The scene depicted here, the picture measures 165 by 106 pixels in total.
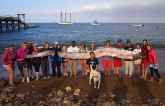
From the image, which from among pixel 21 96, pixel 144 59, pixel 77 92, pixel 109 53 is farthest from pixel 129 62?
pixel 21 96

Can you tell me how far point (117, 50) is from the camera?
37.3ft

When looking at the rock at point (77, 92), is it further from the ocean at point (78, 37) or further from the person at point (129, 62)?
the ocean at point (78, 37)

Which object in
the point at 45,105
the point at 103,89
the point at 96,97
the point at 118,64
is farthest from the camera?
the point at 118,64

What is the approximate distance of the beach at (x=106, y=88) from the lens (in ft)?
30.0

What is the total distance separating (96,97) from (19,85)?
11.7 feet

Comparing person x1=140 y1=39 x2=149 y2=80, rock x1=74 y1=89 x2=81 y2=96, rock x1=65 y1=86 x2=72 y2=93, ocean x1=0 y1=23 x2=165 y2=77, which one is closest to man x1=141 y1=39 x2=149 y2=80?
person x1=140 y1=39 x2=149 y2=80

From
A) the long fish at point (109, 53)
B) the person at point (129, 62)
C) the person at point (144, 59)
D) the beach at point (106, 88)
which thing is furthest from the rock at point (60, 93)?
the person at point (144, 59)

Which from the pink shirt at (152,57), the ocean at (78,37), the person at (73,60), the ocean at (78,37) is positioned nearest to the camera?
the pink shirt at (152,57)

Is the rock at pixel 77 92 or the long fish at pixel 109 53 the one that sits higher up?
the long fish at pixel 109 53

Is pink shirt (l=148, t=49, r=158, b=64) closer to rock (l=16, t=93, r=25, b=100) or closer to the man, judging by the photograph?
the man

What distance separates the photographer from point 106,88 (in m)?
10.3

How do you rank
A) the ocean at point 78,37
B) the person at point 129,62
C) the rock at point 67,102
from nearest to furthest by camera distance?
the rock at point 67,102 → the person at point 129,62 → the ocean at point 78,37

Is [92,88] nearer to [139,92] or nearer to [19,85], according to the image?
[139,92]

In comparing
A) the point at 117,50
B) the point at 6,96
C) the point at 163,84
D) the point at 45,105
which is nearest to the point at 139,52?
the point at 117,50
